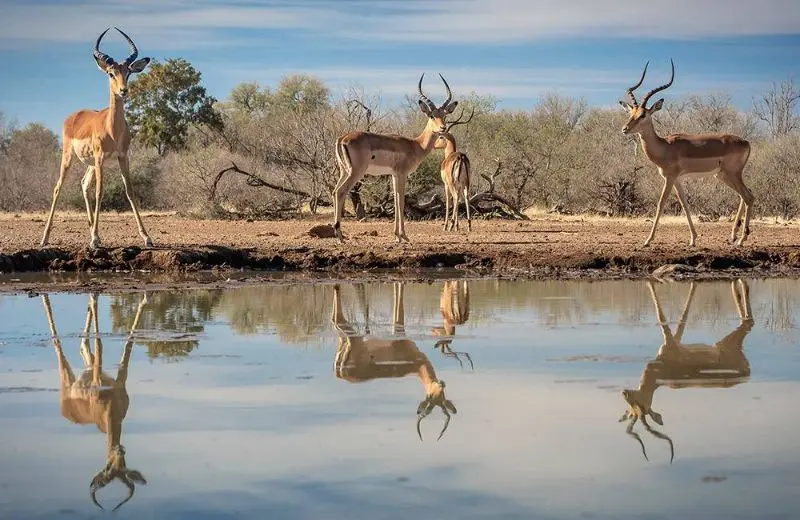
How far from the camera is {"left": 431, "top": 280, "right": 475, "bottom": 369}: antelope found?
9.35 m

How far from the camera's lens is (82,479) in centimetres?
562

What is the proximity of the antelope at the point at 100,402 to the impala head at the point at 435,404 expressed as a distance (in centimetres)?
164

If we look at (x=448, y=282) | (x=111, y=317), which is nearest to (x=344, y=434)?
(x=111, y=317)

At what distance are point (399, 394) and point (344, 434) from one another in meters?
1.18

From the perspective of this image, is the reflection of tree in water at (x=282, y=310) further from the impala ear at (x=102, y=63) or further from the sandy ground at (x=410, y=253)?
the impala ear at (x=102, y=63)

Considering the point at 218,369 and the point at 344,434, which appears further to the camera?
the point at 218,369

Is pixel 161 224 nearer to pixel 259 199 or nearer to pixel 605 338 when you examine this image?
pixel 259 199

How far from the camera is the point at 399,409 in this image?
7.12 m

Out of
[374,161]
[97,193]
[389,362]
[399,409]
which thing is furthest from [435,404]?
[374,161]

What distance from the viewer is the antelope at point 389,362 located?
23.9ft

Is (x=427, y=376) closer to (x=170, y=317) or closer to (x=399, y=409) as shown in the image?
(x=399, y=409)

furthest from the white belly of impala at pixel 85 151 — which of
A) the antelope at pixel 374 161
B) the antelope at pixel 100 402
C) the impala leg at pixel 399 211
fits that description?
the antelope at pixel 100 402

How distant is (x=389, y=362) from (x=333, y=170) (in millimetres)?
21108

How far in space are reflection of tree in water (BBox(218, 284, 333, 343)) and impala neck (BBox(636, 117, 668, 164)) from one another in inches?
276
